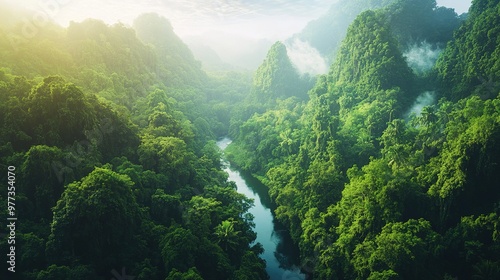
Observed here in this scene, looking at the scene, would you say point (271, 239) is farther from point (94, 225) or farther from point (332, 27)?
point (332, 27)

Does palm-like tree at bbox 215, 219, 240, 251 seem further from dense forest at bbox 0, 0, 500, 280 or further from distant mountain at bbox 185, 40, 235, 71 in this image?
distant mountain at bbox 185, 40, 235, 71

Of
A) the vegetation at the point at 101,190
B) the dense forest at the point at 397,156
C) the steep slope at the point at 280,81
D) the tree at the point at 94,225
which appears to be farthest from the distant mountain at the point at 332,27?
the tree at the point at 94,225

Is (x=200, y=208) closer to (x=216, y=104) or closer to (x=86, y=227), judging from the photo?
(x=86, y=227)

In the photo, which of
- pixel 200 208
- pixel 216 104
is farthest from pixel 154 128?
pixel 216 104

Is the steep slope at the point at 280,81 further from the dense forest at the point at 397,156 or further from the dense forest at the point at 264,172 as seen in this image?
the dense forest at the point at 264,172

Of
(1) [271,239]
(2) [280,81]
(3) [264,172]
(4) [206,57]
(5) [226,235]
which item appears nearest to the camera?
(5) [226,235]

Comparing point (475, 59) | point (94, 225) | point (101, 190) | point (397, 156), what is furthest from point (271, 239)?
point (475, 59)
